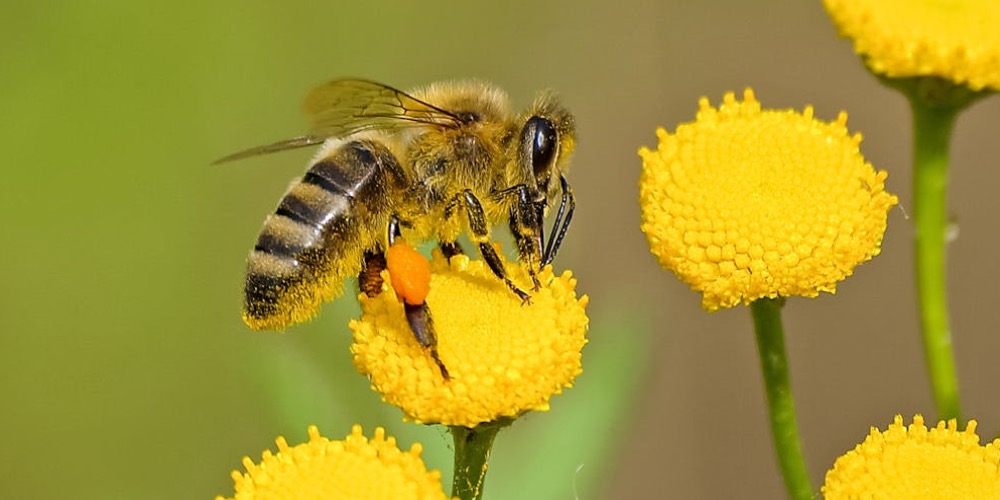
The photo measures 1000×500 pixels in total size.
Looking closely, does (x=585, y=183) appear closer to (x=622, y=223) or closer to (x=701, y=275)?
(x=622, y=223)

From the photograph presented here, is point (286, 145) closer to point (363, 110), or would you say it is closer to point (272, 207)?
point (363, 110)

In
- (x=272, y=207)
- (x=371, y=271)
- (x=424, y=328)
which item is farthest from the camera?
(x=272, y=207)

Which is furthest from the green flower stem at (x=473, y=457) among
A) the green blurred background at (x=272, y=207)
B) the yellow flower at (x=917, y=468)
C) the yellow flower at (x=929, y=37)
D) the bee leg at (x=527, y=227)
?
the green blurred background at (x=272, y=207)

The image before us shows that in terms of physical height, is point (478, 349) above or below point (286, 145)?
below

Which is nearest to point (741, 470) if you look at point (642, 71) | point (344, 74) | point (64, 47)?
point (642, 71)

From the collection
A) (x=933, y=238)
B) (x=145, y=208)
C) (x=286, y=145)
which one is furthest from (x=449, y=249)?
(x=145, y=208)

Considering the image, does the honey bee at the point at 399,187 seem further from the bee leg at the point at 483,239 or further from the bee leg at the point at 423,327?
the bee leg at the point at 423,327

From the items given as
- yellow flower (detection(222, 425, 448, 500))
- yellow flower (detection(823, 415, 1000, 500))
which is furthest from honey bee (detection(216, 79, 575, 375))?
yellow flower (detection(823, 415, 1000, 500))
